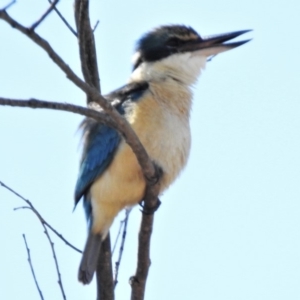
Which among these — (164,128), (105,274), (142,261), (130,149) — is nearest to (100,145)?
(130,149)

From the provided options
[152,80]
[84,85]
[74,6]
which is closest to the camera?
[84,85]

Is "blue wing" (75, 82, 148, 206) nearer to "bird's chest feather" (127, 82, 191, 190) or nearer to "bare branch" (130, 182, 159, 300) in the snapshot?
A: "bird's chest feather" (127, 82, 191, 190)

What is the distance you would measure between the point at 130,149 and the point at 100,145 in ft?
0.76

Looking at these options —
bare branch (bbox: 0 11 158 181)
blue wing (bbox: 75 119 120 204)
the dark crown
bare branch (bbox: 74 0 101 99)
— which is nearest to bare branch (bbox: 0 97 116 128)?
bare branch (bbox: 0 11 158 181)

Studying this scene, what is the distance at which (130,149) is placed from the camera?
4.95 metres

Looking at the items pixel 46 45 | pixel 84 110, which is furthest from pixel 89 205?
pixel 46 45

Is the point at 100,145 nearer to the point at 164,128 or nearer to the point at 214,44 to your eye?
the point at 164,128

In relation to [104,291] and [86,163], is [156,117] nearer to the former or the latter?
A: [86,163]

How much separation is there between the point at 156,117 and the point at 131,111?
15cm

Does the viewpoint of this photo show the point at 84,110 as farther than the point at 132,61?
No

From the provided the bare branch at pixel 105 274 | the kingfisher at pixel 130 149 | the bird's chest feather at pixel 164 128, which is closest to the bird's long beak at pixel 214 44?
the kingfisher at pixel 130 149

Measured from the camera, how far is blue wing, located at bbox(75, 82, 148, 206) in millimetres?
5055

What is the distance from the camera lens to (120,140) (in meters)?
5.02

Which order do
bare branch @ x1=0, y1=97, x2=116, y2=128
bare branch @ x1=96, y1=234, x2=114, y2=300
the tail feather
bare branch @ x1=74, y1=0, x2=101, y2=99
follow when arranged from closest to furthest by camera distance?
bare branch @ x1=0, y1=97, x2=116, y2=128 < bare branch @ x1=96, y1=234, x2=114, y2=300 < bare branch @ x1=74, y1=0, x2=101, y2=99 < the tail feather
